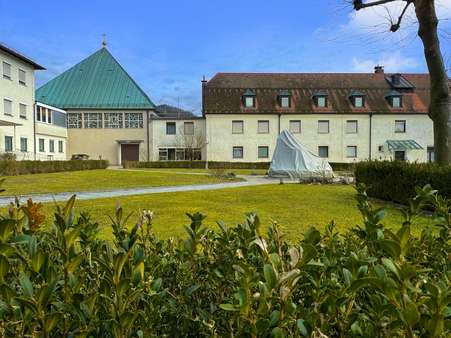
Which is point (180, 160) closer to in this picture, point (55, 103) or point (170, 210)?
point (55, 103)

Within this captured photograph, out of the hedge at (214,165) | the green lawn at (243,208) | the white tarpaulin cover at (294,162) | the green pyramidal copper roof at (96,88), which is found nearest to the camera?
the green lawn at (243,208)

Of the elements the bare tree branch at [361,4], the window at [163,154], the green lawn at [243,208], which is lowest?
the green lawn at [243,208]

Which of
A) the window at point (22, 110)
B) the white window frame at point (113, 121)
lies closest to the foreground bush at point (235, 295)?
the window at point (22, 110)

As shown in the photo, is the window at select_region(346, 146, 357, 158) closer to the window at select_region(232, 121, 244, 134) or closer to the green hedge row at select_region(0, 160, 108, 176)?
the window at select_region(232, 121, 244, 134)

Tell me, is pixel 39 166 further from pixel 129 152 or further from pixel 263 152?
pixel 263 152

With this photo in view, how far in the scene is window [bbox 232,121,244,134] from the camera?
4653 centimetres

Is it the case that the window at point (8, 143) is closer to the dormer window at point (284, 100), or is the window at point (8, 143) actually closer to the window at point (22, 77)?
the window at point (22, 77)

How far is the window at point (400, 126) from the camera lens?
46.8 metres

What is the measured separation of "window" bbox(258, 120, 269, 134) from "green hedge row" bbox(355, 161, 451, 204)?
30971mm

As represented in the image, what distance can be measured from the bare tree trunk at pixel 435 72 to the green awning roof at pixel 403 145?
3791cm

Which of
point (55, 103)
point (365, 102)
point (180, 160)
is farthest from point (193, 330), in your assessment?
point (55, 103)

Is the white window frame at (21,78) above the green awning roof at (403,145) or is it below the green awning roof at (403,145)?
above

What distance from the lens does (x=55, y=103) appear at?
164ft

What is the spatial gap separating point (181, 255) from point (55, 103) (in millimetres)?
53196
